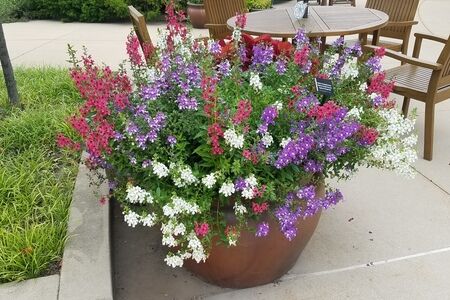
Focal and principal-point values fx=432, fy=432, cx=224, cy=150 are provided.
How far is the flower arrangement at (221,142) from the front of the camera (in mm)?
1760

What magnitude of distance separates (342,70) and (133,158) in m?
1.22

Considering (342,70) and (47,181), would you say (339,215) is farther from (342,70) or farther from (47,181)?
(47,181)

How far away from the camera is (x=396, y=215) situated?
2.76 m

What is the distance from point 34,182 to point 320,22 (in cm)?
285

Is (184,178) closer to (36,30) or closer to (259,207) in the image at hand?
(259,207)

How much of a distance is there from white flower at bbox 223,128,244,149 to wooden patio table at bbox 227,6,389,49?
79.8 inches

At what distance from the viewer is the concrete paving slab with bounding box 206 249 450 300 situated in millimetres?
2172

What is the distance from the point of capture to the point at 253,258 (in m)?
2.06

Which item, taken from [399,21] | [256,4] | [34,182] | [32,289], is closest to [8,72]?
[34,182]

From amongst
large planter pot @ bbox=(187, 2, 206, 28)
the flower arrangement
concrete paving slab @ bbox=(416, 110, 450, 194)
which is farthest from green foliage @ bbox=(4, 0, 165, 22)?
the flower arrangement

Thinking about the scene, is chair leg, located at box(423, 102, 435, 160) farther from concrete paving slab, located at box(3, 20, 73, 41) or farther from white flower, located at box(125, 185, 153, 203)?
concrete paving slab, located at box(3, 20, 73, 41)

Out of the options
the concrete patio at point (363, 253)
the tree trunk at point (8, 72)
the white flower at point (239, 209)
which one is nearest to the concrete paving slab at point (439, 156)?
the concrete patio at point (363, 253)

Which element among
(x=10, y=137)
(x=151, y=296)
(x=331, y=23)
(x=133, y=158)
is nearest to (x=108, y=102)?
(x=133, y=158)

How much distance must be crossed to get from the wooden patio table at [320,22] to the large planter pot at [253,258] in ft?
6.27
